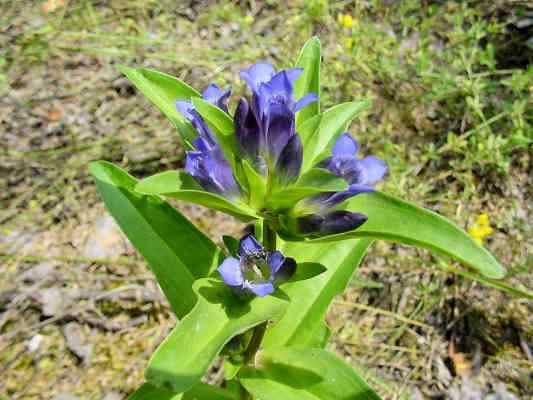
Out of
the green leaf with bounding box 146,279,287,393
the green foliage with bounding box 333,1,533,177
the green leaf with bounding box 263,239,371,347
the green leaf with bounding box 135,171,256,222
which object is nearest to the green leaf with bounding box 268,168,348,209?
the green leaf with bounding box 135,171,256,222

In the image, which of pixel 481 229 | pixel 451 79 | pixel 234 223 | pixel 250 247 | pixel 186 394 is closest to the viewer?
pixel 250 247

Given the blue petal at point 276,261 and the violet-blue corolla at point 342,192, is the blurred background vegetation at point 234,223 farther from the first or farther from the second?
the violet-blue corolla at point 342,192

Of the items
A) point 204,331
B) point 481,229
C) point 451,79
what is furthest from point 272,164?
point 451,79

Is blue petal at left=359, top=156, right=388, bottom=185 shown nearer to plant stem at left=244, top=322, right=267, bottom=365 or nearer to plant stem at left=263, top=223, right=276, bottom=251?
plant stem at left=263, top=223, right=276, bottom=251

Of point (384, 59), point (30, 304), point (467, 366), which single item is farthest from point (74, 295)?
point (384, 59)

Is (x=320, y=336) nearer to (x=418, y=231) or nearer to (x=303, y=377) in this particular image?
(x=303, y=377)

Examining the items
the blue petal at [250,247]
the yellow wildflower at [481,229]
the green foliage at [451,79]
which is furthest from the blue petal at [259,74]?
the green foliage at [451,79]
